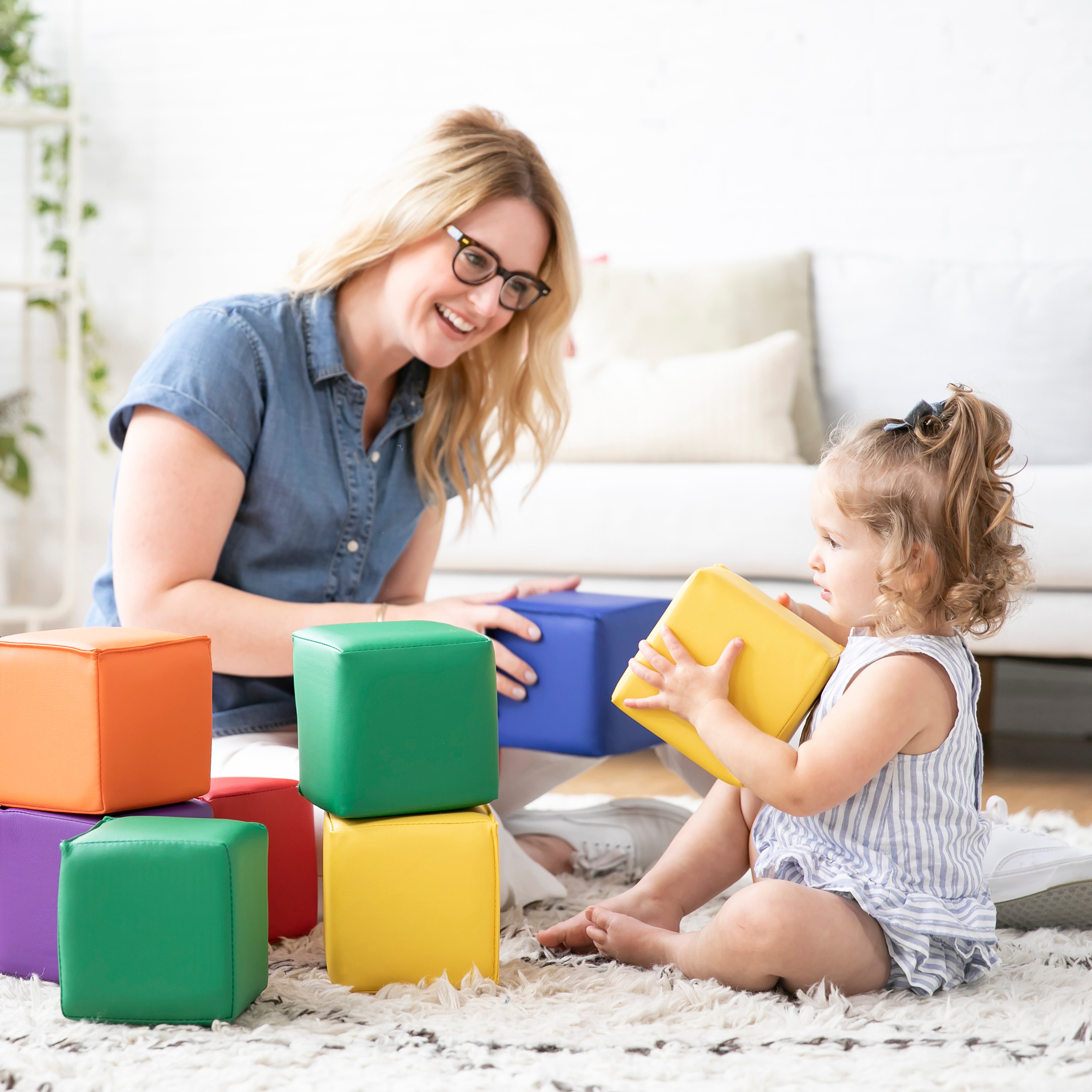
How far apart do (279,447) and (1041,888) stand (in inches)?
38.0

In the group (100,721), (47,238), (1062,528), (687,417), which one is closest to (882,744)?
(100,721)

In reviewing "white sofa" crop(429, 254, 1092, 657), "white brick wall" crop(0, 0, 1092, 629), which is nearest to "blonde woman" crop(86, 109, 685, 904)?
"white sofa" crop(429, 254, 1092, 657)

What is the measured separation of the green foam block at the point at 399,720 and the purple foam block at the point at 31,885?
0.12m

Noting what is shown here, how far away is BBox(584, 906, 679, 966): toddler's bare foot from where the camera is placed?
3.65ft

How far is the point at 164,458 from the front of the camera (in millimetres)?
1294

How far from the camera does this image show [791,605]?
1278mm

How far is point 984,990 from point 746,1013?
0.80 ft

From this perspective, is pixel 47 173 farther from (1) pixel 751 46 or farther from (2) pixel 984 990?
(2) pixel 984 990

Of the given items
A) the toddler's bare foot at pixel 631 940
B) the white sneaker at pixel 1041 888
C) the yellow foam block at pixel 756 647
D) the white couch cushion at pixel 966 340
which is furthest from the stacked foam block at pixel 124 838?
the white couch cushion at pixel 966 340

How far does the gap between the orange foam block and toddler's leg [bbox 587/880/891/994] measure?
0.49 metres

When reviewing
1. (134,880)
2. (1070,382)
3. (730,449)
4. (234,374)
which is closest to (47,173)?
(730,449)

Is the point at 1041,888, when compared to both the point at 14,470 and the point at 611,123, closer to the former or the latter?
the point at 611,123

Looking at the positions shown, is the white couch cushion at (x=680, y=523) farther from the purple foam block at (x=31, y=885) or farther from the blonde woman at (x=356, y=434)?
the purple foam block at (x=31, y=885)

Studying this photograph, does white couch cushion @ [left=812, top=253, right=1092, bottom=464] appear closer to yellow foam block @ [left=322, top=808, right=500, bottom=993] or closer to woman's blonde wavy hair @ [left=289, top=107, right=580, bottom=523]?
woman's blonde wavy hair @ [left=289, top=107, right=580, bottom=523]
